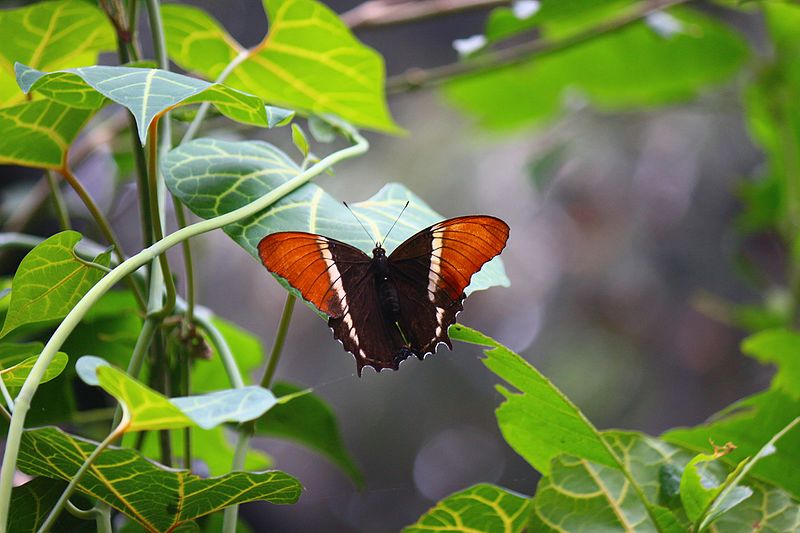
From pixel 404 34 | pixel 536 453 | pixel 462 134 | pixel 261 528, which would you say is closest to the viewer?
pixel 536 453

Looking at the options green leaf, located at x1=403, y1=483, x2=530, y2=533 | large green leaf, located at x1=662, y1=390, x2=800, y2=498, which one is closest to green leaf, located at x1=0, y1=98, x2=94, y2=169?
green leaf, located at x1=403, y1=483, x2=530, y2=533

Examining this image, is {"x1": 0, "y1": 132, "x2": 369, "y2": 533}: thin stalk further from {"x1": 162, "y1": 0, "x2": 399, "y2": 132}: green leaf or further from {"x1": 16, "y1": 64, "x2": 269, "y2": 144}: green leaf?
{"x1": 162, "y1": 0, "x2": 399, "y2": 132}: green leaf

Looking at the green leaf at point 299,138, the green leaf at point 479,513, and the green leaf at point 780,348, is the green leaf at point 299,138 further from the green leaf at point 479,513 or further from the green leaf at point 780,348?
the green leaf at point 780,348

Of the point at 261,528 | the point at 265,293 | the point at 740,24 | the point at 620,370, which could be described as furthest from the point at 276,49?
the point at 740,24

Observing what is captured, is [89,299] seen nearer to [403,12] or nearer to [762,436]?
[762,436]

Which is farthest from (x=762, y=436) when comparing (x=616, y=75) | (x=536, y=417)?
(x=616, y=75)

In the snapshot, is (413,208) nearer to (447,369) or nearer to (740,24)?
(447,369)

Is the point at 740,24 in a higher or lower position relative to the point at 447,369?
higher
